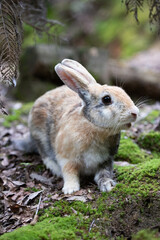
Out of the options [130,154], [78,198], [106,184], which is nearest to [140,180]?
[106,184]

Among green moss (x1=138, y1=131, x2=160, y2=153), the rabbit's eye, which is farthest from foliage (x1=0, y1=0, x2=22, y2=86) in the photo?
green moss (x1=138, y1=131, x2=160, y2=153)

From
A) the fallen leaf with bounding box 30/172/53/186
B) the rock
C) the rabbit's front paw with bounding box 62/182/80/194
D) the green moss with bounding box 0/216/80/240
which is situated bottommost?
the rock

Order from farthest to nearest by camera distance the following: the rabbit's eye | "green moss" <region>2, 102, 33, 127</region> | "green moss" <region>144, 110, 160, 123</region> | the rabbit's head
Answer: "green moss" <region>2, 102, 33, 127</region> → "green moss" <region>144, 110, 160, 123</region> → the rabbit's eye → the rabbit's head

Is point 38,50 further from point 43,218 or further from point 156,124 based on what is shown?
point 43,218

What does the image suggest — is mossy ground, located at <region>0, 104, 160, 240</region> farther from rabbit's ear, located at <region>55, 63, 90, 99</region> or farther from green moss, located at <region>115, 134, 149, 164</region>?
rabbit's ear, located at <region>55, 63, 90, 99</region>

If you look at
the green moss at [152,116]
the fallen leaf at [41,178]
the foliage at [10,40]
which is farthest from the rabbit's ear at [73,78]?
the green moss at [152,116]

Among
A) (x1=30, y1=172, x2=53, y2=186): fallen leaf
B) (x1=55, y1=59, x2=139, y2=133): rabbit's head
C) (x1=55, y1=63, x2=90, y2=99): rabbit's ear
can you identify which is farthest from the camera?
(x1=30, y1=172, x2=53, y2=186): fallen leaf

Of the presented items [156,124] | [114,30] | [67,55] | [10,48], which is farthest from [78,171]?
[114,30]

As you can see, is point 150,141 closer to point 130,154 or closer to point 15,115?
point 130,154
